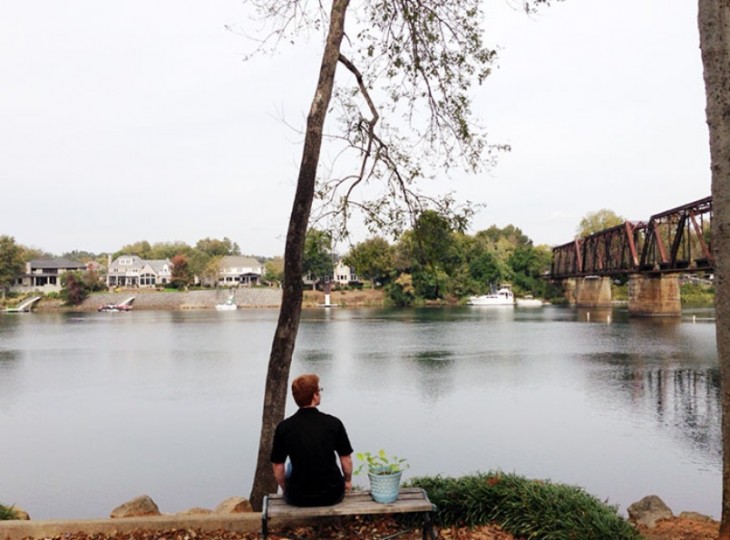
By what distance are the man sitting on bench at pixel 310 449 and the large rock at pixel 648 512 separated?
3.90 metres

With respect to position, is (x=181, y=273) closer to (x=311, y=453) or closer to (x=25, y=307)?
(x=25, y=307)

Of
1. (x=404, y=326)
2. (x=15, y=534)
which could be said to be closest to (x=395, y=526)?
(x=15, y=534)

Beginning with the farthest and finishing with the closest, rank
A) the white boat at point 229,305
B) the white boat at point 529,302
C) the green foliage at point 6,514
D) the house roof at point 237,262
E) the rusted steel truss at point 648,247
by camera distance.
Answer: the house roof at point 237,262 → the white boat at point 229,305 → the white boat at point 529,302 → the rusted steel truss at point 648,247 → the green foliage at point 6,514

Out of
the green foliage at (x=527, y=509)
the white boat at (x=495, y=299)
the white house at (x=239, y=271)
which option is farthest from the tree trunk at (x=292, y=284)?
the white house at (x=239, y=271)

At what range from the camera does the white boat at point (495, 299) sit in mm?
92125

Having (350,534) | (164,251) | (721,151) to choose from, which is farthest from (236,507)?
(164,251)

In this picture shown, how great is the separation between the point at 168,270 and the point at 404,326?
79997 mm

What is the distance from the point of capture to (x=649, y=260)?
58.2m

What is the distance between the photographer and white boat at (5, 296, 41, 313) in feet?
321

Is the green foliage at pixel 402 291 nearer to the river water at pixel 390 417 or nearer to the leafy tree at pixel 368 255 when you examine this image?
the river water at pixel 390 417

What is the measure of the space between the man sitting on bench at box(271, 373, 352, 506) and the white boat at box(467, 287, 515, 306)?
3520 inches

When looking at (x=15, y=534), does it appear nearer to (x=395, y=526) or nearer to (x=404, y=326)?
(x=395, y=526)

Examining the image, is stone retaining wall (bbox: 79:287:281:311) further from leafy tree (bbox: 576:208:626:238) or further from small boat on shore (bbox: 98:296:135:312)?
leafy tree (bbox: 576:208:626:238)

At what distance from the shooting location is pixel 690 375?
879 inches
